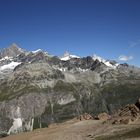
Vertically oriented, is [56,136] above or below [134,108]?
below

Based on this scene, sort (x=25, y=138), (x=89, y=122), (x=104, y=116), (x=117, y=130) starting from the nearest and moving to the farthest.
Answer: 1. (x=117, y=130)
2. (x=25, y=138)
3. (x=89, y=122)
4. (x=104, y=116)

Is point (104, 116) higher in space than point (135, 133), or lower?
higher

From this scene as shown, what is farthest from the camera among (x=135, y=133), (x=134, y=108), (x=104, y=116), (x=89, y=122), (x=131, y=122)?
(x=104, y=116)

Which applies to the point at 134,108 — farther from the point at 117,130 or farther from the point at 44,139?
the point at 44,139

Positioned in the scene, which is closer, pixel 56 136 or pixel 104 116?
pixel 56 136

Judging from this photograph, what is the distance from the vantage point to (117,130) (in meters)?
61.2

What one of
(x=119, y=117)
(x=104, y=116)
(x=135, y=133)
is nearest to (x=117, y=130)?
(x=135, y=133)

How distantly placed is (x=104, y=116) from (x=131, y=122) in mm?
24894

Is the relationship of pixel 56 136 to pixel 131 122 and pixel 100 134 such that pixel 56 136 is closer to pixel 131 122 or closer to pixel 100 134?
pixel 100 134

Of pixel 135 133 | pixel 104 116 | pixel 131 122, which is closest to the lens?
pixel 135 133

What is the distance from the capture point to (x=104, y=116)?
90.6 meters

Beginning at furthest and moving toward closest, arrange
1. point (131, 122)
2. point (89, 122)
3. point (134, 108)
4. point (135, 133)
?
point (89, 122) → point (134, 108) → point (131, 122) → point (135, 133)

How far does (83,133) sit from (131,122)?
33.0 ft

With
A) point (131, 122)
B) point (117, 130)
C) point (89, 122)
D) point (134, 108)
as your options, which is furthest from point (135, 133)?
point (89, 122)
